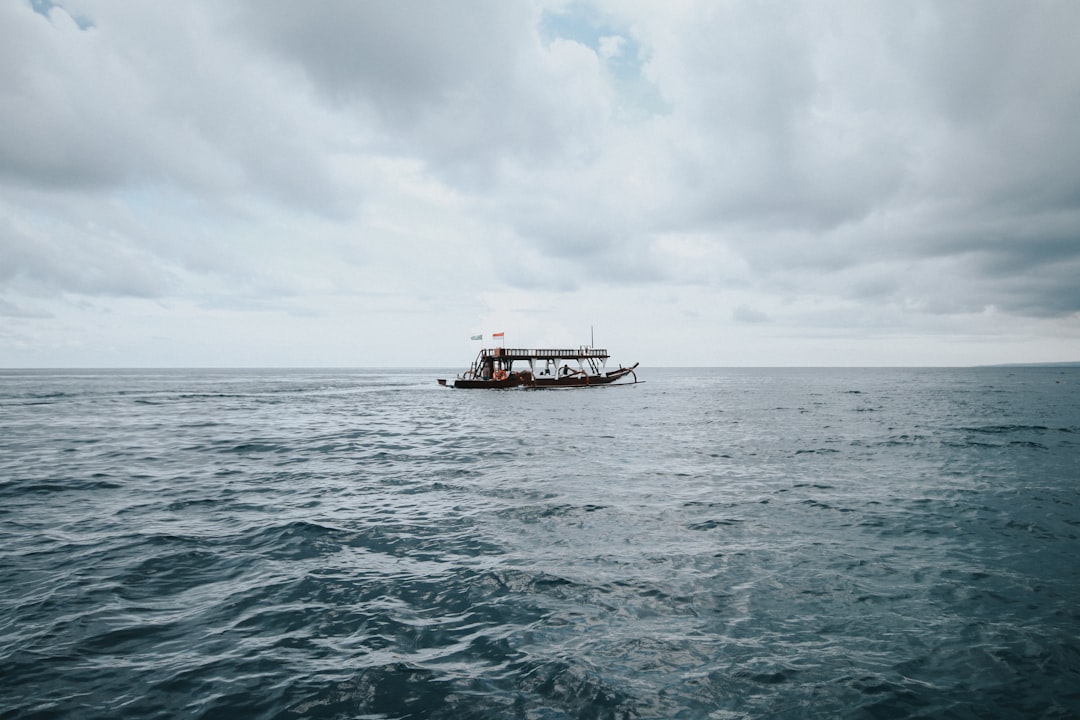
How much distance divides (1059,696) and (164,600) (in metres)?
11.9

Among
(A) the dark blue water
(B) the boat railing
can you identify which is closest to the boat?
(B) the boat railing

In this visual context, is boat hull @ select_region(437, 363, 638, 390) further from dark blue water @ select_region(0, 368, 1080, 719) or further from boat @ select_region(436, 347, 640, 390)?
dark blue water @ select_region(0, 368, 1080, 719)

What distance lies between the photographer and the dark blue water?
19.0 ft

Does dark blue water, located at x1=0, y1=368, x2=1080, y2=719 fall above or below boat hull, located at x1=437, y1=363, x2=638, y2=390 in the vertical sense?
below

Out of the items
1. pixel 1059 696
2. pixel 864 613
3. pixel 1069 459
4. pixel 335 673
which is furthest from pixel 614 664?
pixel 1069 459

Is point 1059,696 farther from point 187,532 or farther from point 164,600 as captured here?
point 187,532

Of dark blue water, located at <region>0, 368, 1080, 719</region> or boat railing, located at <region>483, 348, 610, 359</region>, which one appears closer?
dark blue water, located at <region>0, 368, 1080, 719</region>

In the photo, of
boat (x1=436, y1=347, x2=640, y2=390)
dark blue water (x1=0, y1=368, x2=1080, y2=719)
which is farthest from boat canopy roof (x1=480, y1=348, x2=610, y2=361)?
dark blue water (x1=0, y1=368, x2=1080, y2=719)

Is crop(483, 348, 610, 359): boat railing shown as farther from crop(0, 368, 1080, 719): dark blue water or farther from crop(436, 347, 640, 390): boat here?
crop(0, 368, 1080, 719): dark blue water

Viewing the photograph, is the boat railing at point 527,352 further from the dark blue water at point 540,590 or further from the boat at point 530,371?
the dark blue water at point 540,590

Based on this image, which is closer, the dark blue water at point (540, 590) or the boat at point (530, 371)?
the dark blue water at point (540, 590)

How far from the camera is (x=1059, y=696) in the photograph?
227 inches

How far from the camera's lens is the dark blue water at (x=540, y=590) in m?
5.80

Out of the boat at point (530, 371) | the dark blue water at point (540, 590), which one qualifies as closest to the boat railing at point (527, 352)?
the boat at point (530, 371)
